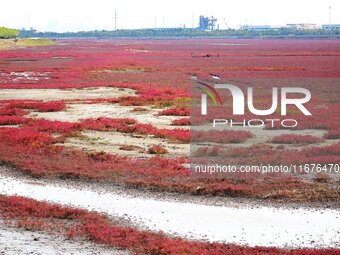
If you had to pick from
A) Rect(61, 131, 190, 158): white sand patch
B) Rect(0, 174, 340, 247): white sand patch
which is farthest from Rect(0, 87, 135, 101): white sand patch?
Rect(0, 174, 340, 247): white sand patch

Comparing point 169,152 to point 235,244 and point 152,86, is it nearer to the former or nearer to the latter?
point 235,244

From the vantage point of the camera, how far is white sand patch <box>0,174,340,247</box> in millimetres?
13295

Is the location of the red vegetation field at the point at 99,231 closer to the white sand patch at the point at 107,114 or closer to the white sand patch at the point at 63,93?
the white sand patch at the point at 107,114

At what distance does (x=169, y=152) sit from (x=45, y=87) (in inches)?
1077

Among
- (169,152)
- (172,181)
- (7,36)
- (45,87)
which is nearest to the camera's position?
(172,181)

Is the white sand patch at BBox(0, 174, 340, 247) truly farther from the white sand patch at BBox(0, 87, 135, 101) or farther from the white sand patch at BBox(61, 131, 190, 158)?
the white sand patch at BBox(0, 87, 135, 101)

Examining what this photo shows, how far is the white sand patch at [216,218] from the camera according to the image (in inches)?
523

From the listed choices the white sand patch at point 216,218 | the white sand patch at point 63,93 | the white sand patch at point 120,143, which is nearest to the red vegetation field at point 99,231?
the white sand patch at point 216,218

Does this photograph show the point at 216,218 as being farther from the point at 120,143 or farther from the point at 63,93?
the point at 63,93

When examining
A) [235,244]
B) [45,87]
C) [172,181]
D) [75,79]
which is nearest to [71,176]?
[172,181]

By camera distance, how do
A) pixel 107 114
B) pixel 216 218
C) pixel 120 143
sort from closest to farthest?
pixel 216 218 → pixel 120 143 → pixel 107 114

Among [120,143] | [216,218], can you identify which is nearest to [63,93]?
[120,143]

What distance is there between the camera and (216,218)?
1488 centimetres

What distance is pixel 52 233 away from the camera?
44.2 feet
